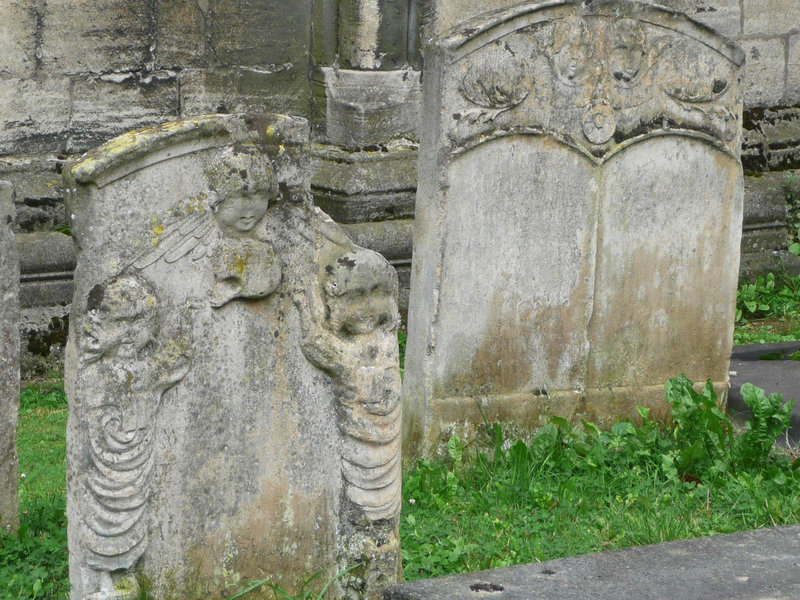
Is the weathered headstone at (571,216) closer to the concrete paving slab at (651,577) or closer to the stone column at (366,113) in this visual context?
the concrete paving slab at (651,577)

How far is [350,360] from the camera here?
3568 millimetres

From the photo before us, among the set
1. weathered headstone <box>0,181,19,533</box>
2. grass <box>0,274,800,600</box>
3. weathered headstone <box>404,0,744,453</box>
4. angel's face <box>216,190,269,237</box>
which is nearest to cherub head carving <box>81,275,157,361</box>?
angel's face <box>216,190,269,237</box>

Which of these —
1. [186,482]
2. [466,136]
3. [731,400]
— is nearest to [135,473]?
[186,482]

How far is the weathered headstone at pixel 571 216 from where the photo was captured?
498 cm

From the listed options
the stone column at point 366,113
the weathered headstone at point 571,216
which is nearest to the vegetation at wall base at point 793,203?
the stone column at point 366,113

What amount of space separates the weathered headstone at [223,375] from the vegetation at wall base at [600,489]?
1.90ft

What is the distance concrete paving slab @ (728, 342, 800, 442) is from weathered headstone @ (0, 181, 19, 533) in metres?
3.26

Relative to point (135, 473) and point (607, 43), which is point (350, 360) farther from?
point (607, 43)

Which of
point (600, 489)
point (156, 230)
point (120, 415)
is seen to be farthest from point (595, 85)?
point (120, 415)

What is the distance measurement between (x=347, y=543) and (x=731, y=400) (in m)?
2.76

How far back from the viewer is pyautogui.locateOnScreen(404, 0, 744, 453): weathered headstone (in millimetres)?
4977

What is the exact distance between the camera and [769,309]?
8078mm

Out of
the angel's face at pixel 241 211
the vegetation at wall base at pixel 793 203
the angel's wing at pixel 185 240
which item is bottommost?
the angel's wing at pixel 185 240

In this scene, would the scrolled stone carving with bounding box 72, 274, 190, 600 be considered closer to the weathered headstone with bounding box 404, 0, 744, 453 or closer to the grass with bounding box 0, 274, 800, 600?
the grass with bounding box 0, 274, 800, 600
